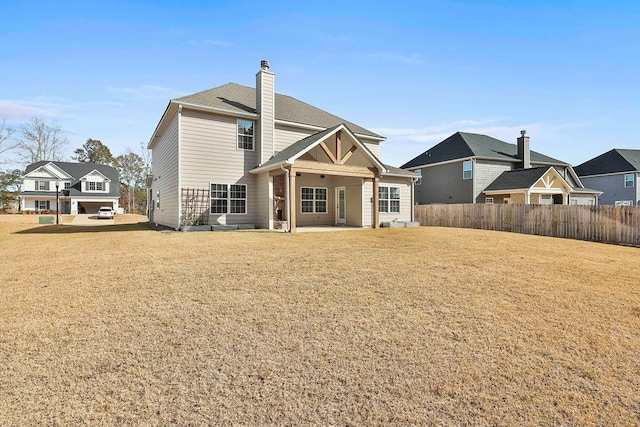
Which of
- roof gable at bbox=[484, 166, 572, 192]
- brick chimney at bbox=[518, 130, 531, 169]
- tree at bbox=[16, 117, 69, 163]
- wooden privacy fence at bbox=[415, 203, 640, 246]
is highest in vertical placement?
A: tree at bbox=[16, 117, 69, 163]

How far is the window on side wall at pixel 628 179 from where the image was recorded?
1249 inches

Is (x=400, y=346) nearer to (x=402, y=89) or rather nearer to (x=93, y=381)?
(x=93, y=381)

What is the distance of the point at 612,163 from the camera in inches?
1324

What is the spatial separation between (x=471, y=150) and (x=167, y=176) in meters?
22.8

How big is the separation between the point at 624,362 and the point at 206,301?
209 inches

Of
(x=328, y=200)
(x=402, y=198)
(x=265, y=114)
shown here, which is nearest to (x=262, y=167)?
(x=265, y=114)

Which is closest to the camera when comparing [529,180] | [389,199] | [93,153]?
[389,199]

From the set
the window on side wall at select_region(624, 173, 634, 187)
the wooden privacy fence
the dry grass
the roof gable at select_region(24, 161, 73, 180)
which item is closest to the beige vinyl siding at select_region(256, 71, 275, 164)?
the dry grass

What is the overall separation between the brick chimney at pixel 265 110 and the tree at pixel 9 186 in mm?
48375

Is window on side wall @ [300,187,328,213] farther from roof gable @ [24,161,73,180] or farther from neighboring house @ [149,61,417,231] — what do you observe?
roof gable @ [24,161,73,180]

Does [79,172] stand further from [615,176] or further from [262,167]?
[615,176]

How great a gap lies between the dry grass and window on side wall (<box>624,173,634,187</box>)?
35218 mm

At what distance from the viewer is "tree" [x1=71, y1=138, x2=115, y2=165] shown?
194 ft

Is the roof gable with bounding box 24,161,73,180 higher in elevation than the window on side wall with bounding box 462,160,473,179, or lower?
higher
